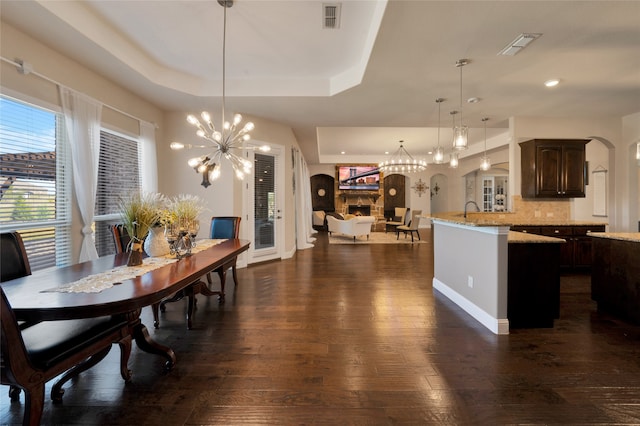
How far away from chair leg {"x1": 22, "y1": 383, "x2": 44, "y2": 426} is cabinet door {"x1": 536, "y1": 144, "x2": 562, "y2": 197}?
6.25 meters

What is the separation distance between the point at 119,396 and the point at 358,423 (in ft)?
5.03

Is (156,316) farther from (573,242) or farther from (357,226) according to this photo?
(357,226)

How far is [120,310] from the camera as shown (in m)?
1.53

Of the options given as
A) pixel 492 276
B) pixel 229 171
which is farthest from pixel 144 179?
pixel 492 276

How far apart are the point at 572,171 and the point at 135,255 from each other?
21.3ft

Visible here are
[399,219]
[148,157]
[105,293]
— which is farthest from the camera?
[399,219]

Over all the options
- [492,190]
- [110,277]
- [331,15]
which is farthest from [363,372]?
[492,190]

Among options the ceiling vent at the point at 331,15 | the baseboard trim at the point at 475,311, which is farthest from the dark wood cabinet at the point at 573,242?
the ceiling vent at the point at 331,15

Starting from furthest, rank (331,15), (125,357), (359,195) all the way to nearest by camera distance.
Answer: (359,195) < (331,15) < (125,357)

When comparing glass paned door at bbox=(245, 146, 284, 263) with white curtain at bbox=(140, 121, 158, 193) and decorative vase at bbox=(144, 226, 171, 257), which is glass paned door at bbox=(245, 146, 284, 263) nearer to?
white curtain at bbox=(140, 121, 158, 193)

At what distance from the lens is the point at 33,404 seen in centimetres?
133

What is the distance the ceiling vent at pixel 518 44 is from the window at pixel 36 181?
15.7ft

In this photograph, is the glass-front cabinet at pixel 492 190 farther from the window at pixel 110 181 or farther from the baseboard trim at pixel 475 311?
the window at pixel 110 181

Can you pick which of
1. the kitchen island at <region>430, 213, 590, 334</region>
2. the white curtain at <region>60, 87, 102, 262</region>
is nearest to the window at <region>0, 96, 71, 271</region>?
the white curtain at <region>60, 87, 102, 262</region>
